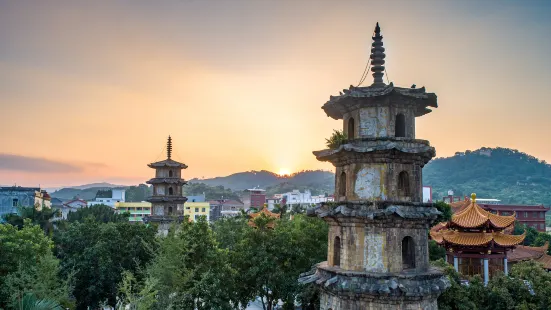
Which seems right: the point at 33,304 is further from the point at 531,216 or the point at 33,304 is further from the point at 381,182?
the point at 531,216

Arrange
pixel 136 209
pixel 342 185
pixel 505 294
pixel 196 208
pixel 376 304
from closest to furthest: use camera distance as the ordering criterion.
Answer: pixel 376 304 < pixel 342 185 < pixel 505 294 < pixel 136 209 < pixel 196 208

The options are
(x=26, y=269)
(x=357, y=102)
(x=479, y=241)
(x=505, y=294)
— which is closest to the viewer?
(x=357, y=102)

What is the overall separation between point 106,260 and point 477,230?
2903cm

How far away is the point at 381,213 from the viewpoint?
582 inches

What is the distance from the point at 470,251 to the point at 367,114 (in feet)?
78.2

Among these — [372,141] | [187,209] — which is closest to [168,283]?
[372,141]

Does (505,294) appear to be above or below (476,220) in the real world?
below

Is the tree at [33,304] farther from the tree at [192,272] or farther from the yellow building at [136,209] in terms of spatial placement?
the yellow building at [136,209]

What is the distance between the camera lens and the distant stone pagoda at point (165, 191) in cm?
4275

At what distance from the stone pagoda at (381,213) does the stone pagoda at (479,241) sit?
2021cm

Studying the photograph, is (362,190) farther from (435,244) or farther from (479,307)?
(435,244)

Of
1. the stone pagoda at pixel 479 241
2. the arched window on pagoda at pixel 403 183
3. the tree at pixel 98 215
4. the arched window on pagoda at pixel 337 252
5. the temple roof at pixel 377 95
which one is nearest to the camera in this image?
the temple roof at pixel 377 95

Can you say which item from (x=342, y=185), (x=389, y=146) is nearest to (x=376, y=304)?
(x=342, y=185)

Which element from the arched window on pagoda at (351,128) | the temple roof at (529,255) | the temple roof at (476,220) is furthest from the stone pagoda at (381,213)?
the temple roof at (529,255)
